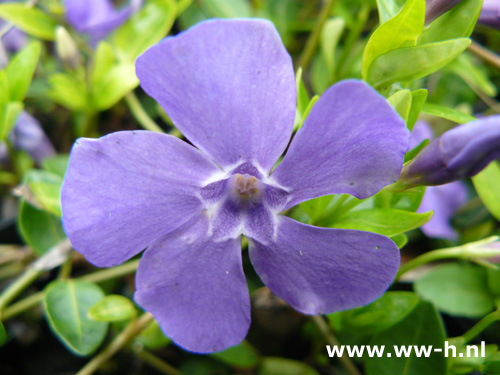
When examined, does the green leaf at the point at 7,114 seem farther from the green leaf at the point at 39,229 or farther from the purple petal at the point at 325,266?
the purple petal at the point at 325,266

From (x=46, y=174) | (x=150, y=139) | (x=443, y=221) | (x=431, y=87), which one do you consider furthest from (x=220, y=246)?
(x=431, y=87)

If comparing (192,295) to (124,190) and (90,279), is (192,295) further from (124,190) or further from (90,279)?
(90,279)

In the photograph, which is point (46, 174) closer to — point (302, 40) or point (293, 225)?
point (293, 225)

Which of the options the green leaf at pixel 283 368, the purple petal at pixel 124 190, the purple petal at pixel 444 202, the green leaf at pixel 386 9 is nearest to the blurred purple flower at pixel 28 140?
the purple petal at pixel 124 190

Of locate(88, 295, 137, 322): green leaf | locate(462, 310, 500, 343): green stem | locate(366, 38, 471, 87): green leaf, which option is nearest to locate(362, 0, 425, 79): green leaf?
locate(366, 38, 471, 87): green leaf

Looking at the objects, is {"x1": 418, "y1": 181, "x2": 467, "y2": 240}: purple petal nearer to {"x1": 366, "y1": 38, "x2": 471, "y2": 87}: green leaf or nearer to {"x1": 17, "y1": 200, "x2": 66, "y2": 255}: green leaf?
{"x1": 366, "y1": 38, "x2": 471, "y2": 87}: green leaf
